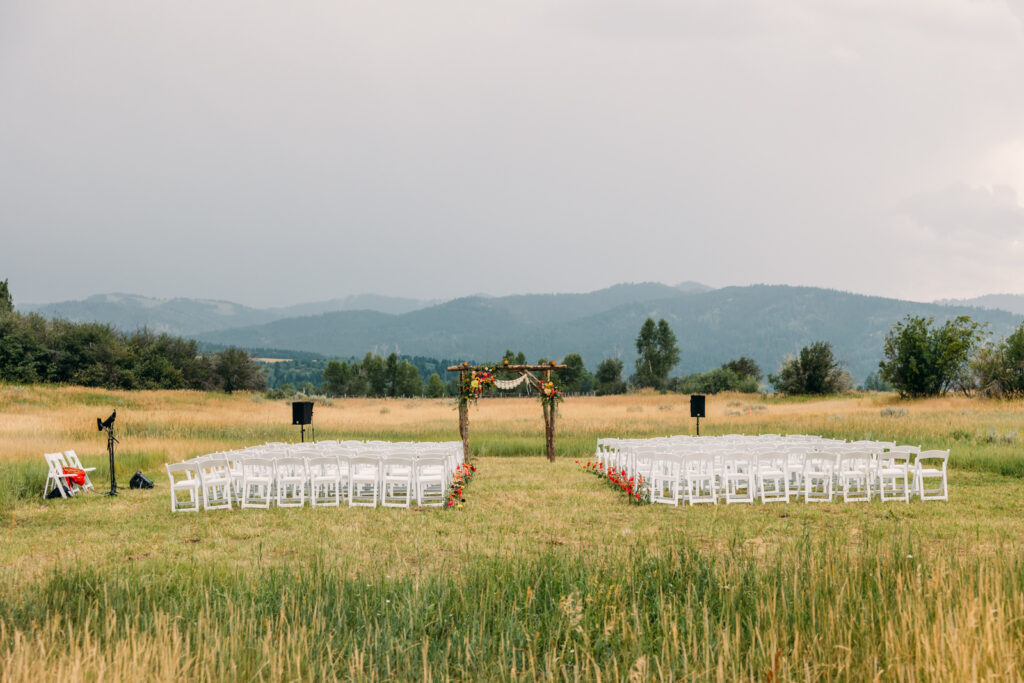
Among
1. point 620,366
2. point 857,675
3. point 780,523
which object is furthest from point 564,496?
point 620,366

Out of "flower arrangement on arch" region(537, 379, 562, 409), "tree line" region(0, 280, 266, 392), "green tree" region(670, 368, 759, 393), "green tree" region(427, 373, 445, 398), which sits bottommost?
Result: "green tree" region(427, 373, 445, 398)

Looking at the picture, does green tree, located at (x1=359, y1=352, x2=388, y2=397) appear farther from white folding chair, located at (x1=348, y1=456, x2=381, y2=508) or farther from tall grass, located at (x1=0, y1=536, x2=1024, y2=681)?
tall grass, located at (x1=0, y1=536, x2=1024, y2=681)

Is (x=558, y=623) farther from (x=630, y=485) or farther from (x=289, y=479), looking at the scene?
(x=630, y=485)

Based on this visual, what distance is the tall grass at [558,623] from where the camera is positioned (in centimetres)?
387

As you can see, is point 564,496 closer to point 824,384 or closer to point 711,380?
point 824,384

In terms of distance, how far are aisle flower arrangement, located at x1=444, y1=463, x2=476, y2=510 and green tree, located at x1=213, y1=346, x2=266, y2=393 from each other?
4984cm

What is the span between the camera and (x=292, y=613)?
492 cm

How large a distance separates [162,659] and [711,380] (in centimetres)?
7065

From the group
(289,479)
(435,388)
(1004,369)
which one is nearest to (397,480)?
(289,479)

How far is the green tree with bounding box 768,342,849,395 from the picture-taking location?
177 feet

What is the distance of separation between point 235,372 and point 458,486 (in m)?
53.0

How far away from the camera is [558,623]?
15.4 feet

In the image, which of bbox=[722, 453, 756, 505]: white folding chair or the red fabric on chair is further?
the red fabric on chair

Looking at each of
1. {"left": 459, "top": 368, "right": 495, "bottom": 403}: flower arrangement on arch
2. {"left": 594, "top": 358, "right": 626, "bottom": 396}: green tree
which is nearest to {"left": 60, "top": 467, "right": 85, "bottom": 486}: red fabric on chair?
{"left": 459, "top": 368, "right": 495, "bottom": 403}: flower arrangement on arch
